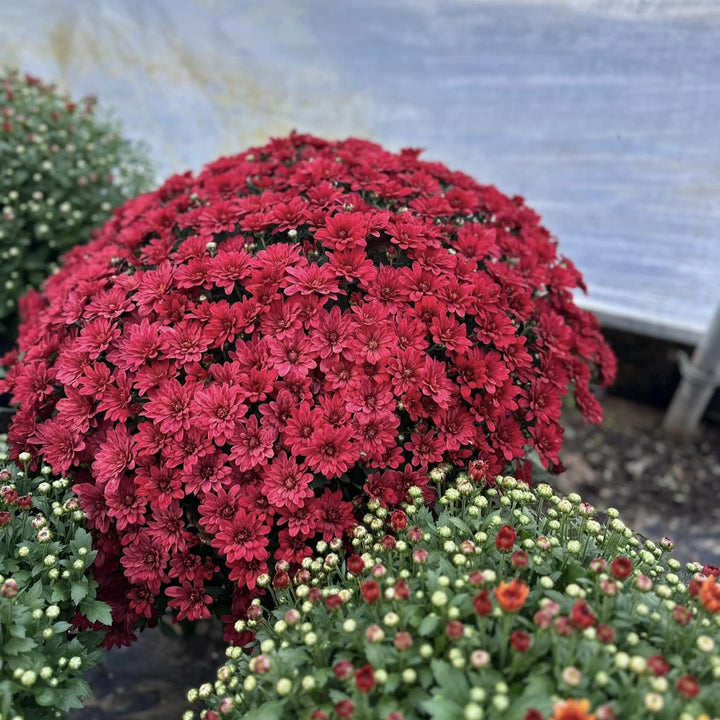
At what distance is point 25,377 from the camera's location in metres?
1.64

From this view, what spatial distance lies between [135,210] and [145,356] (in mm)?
840

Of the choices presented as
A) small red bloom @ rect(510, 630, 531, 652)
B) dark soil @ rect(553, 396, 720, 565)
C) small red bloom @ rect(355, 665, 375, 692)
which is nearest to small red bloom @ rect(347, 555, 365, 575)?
small red bloom @ rect(355, 665, 375, 692)

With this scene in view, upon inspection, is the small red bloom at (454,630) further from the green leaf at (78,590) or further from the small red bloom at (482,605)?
the green leaf at (78,590)

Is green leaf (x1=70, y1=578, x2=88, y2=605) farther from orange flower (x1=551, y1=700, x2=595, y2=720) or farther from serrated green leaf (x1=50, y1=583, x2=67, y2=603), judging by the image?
orange flower (x1=551, y1=700, x2=595, y2=720)

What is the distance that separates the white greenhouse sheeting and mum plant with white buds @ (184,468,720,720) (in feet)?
7.69

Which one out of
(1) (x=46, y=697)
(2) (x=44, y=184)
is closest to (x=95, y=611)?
(1) (x=46, y=697)

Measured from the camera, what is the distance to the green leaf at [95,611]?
137 cm

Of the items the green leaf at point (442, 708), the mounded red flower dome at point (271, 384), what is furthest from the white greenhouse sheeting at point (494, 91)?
the green leaf at point (442, 708)

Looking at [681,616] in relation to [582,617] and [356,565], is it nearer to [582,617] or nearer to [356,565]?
[582,617]

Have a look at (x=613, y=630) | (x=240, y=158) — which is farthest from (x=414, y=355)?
(x=240, y=158)

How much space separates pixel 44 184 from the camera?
2.95 m

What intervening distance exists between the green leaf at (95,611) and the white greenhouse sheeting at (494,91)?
9.72ft

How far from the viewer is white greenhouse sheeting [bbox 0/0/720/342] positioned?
294 centimetres

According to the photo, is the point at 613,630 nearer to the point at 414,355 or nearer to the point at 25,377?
the point at 414,355
